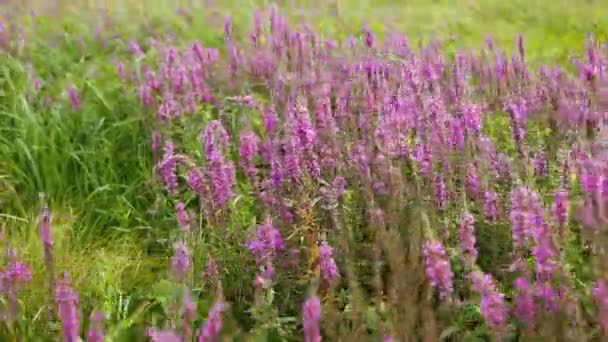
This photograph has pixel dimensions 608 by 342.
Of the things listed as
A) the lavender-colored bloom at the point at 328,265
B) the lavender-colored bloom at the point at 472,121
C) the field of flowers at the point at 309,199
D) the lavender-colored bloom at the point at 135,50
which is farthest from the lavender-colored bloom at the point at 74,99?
the lavender-colored bloom at the point at 328,265

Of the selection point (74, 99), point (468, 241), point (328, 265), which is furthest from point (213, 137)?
point (74, 99)

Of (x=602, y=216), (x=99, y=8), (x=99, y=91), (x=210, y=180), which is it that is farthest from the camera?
(x=99, y=8)

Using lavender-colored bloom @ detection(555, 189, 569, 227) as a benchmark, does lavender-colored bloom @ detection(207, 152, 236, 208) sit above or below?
below

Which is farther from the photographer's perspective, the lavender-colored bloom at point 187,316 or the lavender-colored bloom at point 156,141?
the lavender-colored bloom at point 156,141

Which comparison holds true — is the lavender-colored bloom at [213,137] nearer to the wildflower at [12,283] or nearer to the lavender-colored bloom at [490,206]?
the wildflower at [12,283]

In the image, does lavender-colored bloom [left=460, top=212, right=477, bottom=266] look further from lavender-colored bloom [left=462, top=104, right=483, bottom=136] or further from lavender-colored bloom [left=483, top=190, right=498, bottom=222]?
lavender-colored bloom [left=462, top=104, right=483, bottom=136]

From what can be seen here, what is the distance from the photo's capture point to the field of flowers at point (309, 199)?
6.15ft

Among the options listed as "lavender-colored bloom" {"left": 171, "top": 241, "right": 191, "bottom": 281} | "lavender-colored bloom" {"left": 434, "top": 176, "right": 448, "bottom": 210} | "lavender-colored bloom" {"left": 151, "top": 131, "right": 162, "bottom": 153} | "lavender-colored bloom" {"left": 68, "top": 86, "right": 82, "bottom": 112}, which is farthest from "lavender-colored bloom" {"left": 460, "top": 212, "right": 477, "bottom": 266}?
"lavender-colored bloom" {"left": 68, "top": 86, "right": 82, "bottom": 112}

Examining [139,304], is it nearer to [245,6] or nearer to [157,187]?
[157,187]

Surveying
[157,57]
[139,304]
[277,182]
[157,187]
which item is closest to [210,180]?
[277,182]

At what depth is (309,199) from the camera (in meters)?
2.51

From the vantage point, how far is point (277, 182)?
2570 mm

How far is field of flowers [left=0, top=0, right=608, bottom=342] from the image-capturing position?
188cm

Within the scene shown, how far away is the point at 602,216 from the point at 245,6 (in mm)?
5940
